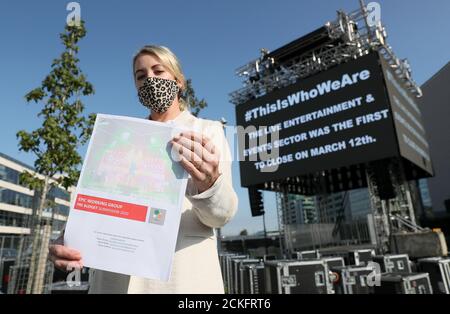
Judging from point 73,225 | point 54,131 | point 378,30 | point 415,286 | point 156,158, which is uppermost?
point 378,30

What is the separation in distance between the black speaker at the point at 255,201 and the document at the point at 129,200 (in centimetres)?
1366

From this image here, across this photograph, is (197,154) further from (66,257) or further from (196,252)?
(66,257)

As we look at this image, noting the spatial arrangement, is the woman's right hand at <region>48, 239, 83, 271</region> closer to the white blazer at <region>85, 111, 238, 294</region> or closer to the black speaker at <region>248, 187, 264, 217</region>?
the white blazer at <region>85, 111, 238, 294</region>

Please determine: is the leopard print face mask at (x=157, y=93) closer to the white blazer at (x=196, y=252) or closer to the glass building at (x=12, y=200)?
the white blazer at (x=196, y=252)

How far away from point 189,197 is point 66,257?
38 cm

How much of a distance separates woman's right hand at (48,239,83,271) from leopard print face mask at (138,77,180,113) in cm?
56

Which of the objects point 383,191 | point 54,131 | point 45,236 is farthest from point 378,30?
point 45,236

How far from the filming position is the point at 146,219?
82 cm

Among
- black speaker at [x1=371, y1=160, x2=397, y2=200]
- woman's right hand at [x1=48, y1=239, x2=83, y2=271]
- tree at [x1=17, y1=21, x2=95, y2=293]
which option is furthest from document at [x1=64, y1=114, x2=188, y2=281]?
black speaker at [x1=371, y1=160, x2=397, y2=200]

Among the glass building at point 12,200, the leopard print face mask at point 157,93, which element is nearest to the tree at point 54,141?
the leopard print face mask at point 157,93

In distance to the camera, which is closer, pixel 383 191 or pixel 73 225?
pixel 73 225
